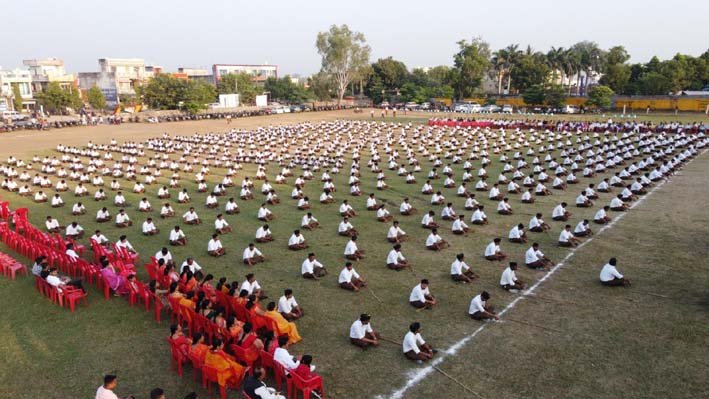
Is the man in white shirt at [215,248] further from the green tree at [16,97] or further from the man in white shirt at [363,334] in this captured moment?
the green tree at [16,97]

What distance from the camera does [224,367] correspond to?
23.0 ft

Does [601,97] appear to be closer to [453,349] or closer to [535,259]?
[535,259]

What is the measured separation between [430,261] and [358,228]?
11.6 feet

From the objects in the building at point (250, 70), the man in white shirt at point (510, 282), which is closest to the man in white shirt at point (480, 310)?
the man in white shirt at point (510, 282)

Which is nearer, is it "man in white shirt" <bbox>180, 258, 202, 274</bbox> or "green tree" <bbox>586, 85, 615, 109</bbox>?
"man in white shirt" <bbox>180, 258, 202, 274</bbox>

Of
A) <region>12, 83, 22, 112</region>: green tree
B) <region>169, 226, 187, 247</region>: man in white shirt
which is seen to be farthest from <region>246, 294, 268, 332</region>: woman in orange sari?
<region>12, 83, 22, 112</region>: green tree

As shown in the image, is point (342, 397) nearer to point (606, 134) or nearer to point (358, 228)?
point (358, 228)

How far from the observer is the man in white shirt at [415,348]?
7.93m

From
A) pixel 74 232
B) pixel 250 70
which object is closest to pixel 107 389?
pixel 74 232

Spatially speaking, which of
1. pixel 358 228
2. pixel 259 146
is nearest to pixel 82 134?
pixel 259 146

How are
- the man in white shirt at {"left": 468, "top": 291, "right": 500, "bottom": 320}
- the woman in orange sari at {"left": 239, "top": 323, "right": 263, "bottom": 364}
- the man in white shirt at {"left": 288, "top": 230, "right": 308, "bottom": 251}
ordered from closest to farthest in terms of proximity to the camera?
the woman in orange sari at {"left": 239, "top": 323, "right": 263, "bottom": 364} < the man in white shirt at {"left": 468, "top": 291, "right": 500, "bottom": 320} < the man in white shirt at {"left": 288, "top": 230, "right": 308, "bottom": 251}

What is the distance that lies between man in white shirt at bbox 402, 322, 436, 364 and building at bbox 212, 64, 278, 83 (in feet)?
338

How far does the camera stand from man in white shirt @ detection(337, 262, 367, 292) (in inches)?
424

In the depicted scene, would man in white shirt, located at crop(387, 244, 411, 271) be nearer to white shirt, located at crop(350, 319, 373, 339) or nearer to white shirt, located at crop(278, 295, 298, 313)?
white shirt, located at crop(278, 295, 298, 313)
